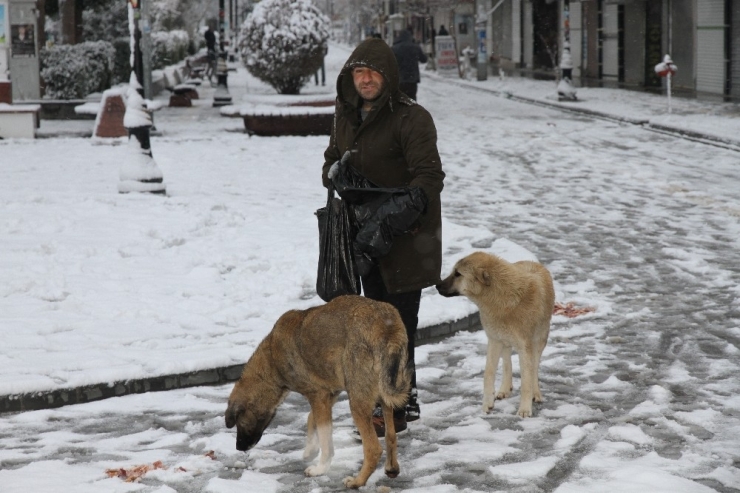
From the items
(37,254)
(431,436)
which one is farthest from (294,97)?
(431,436)

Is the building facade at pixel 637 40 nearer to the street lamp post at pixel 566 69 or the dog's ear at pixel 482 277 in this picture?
the street lamp post at pixel 566 69

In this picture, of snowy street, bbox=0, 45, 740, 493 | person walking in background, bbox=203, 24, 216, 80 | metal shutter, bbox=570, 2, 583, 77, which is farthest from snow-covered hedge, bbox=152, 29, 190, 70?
snowy street, bbox=0, 45, 740, 493

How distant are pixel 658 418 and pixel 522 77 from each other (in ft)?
140

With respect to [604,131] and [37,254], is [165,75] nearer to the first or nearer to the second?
[604,131]

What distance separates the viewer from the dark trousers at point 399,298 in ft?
19.3

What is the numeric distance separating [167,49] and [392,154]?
43202 millimetres

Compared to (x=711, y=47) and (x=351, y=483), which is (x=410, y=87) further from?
(x=351, y=483)

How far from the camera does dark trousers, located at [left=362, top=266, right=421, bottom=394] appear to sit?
588 cm

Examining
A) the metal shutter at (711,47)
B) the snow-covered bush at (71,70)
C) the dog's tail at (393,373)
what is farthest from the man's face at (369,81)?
the metal shutter at (711,47)

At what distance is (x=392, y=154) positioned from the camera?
5.72m

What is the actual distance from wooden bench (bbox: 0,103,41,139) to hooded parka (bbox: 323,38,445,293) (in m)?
17.3

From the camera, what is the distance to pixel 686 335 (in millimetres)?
8016

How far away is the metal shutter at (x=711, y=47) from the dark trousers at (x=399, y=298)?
26516 millimetres

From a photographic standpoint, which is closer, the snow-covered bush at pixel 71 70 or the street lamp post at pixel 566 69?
the snow-covered bush at pixel 71 70
